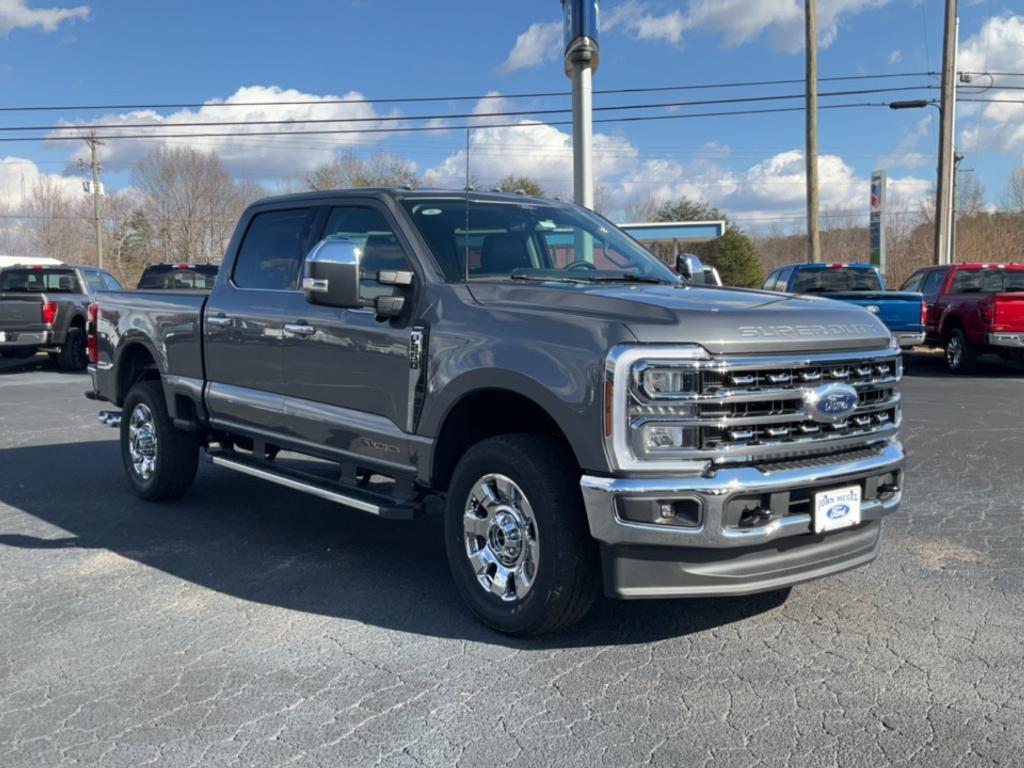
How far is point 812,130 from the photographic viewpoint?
22328 millimetres

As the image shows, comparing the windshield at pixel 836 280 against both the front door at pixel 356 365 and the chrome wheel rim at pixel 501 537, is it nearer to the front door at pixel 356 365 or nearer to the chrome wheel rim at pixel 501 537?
the front door at pixel 356 365

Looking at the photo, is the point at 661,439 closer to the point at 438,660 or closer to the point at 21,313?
the point at 438,660

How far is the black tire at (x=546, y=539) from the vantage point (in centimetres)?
395

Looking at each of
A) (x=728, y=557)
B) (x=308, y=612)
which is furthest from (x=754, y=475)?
(x=308, y=612)

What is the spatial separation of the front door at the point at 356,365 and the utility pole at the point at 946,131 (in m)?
20.5

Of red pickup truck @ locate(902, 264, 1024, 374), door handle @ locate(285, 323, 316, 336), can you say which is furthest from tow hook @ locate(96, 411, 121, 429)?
red pickup truck @ locate(902, 264, 1024, 374)

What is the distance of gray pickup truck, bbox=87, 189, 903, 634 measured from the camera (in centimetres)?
372

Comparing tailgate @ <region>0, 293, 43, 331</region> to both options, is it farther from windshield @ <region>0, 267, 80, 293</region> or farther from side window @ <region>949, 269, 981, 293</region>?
side window @ <region>949, 269, 981, 293</region>

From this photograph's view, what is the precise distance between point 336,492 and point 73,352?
1414 cm

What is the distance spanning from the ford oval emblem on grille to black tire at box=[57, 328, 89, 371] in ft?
53.0

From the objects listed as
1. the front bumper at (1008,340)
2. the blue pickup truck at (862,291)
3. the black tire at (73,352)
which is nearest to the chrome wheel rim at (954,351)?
the front bumper at (1008,340)

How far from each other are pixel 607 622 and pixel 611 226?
8.65 feet

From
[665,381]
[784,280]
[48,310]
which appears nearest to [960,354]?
[784,280]

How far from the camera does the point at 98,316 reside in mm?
7602
